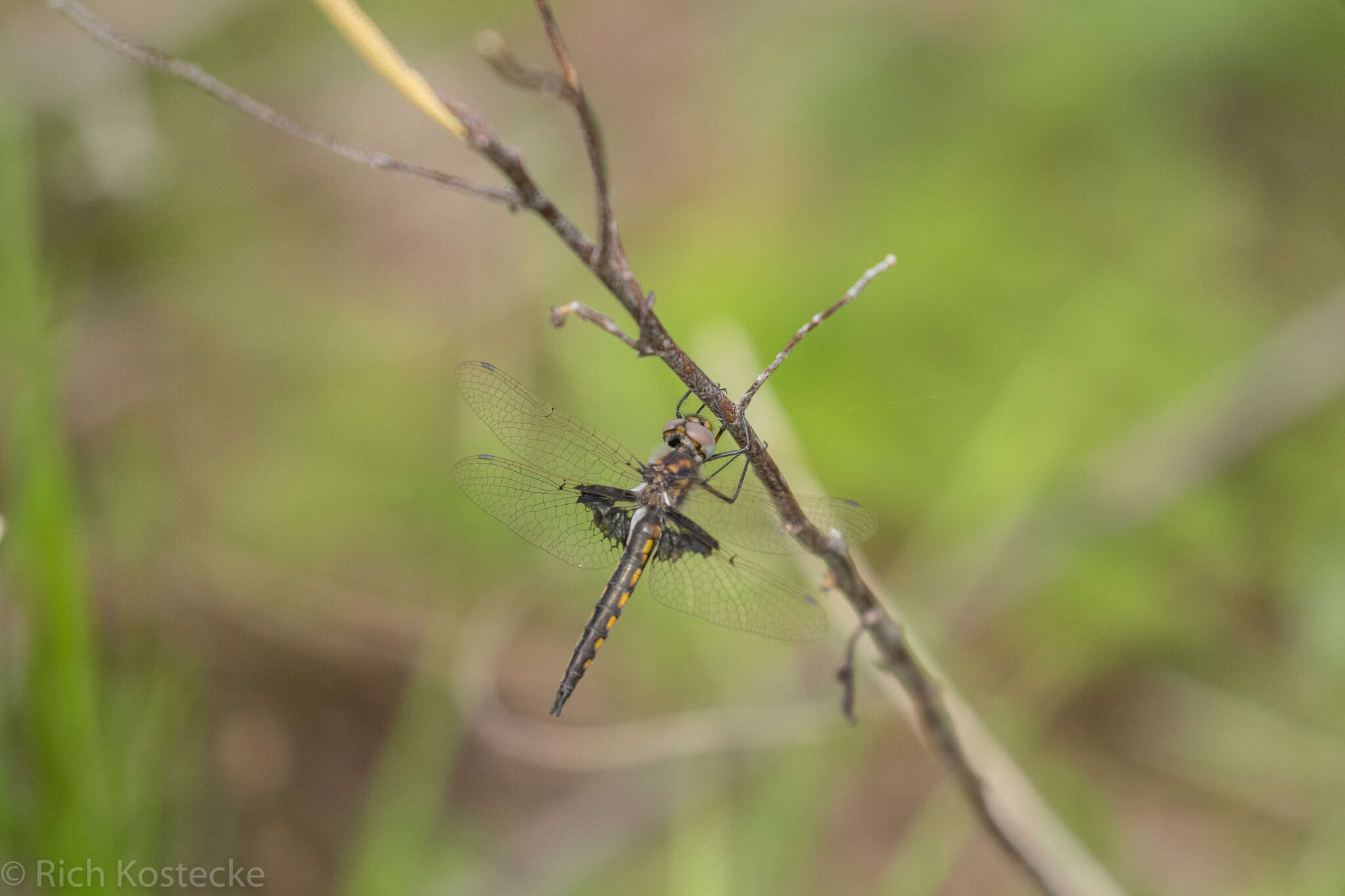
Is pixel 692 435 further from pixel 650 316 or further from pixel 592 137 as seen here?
pixel 592 137

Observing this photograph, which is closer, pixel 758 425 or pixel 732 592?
pixel 732 592

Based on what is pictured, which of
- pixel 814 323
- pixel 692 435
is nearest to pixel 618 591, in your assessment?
pixel 692 435

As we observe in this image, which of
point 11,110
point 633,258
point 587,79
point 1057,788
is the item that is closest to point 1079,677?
point 1057,788

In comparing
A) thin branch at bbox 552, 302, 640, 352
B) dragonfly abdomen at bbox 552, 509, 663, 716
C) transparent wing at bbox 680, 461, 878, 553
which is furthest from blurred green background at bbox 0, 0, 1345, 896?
thin branch at bbox 552, 302, 640, 352

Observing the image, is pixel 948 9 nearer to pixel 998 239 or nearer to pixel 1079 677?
pixel 998 239

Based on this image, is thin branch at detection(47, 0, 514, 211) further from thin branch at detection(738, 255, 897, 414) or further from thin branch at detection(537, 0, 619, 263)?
thin branch at detection(738, 255, 897, 414)

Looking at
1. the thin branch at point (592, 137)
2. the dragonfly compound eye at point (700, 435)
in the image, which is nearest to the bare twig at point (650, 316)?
the thin branch at point (592, 137)
